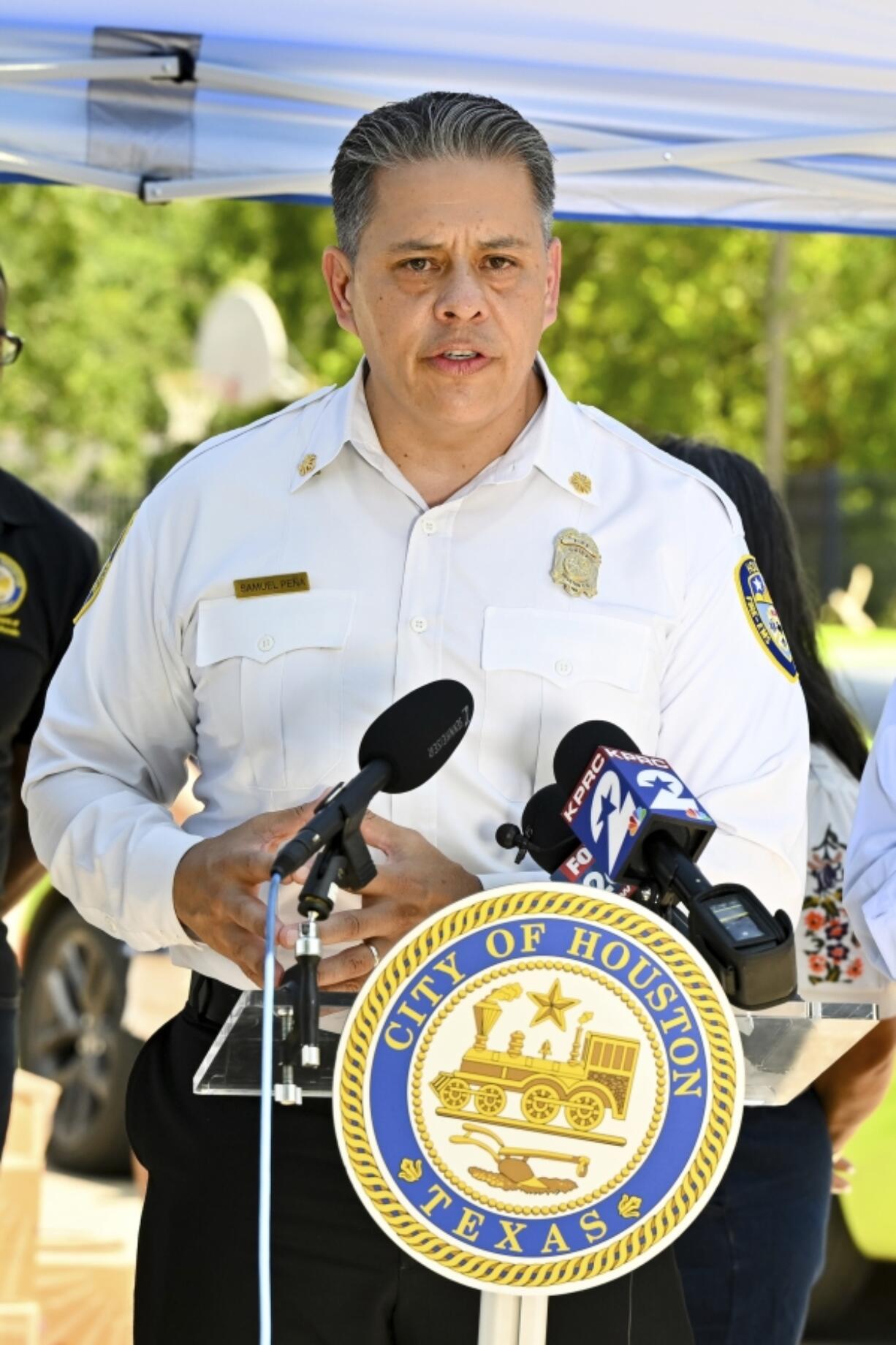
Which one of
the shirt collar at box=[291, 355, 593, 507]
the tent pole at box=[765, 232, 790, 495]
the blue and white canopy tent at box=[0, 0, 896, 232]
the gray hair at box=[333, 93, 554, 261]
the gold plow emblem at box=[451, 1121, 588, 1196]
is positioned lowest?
the gold plow emblem at box=[451, 1121, 588, 1196]

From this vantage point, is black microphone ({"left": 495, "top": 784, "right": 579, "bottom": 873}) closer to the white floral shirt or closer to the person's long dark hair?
the white floral shirt

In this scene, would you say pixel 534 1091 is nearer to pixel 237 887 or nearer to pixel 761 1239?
pixel 237 887

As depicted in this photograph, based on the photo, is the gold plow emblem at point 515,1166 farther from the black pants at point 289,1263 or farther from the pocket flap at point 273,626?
the pocket flap at point 273,626

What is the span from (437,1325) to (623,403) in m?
13.4

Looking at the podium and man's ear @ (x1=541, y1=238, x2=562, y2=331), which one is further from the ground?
Answer: man's ear @ (x1=541, y1=238, x2=562, y2=331)

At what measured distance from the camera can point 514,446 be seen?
7.85ft

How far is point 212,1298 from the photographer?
2168 millimetres

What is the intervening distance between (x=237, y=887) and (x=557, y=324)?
44.4 ft

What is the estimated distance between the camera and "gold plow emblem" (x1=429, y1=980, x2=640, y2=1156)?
1682 mm

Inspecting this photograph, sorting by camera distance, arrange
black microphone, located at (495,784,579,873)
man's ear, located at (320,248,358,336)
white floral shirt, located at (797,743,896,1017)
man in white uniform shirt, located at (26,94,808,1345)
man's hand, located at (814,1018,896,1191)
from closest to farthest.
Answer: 1. black microphone, located at (495,784,579,873)
2. man in white uniform shirt, located at (26,94,808,1345)
3. man's ear, located at (320,248,358,336)
4. white floral shirt, located at (797,743,896,1017)
5. man's hand, located at (814,1018,896,1191)

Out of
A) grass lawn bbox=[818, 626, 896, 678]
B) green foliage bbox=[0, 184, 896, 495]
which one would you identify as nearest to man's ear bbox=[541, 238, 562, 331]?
grass lawn bbox=[818, 626, 896, 678]

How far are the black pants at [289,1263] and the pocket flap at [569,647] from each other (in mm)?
576

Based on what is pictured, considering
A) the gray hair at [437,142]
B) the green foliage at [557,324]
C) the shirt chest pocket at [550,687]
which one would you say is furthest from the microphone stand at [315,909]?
the green foliage at [557,324]

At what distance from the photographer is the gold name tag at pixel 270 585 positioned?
7.70 feet
